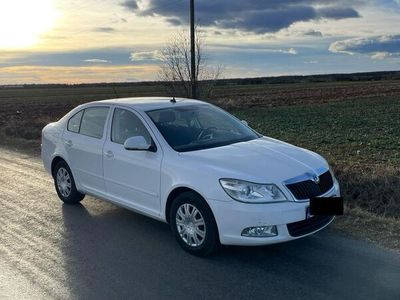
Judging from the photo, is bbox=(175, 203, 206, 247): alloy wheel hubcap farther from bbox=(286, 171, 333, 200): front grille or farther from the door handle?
the door handle

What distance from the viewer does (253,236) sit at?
14.8 feet

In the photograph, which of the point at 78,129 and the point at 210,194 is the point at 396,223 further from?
the point at 78,129

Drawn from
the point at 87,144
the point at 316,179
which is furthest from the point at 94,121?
the point at 316,179

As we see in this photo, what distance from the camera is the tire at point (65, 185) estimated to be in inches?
273

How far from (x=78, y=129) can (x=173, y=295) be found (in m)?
3.50

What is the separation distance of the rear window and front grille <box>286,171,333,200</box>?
9.00ft

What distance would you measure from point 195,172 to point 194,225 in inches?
21.4

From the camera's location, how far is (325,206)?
476 centimetres

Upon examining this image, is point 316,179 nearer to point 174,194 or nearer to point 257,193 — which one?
point 257,193

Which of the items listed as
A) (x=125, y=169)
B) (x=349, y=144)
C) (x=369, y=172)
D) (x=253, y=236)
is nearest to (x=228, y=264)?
(x=253, y=236)

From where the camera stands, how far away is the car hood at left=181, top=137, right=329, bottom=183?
458cm

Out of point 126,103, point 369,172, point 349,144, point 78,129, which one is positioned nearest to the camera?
point 126,103

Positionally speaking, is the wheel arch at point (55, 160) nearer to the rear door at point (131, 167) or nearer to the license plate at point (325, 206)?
the rear door at point (131, 167)

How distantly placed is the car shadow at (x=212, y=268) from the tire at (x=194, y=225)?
113mm
